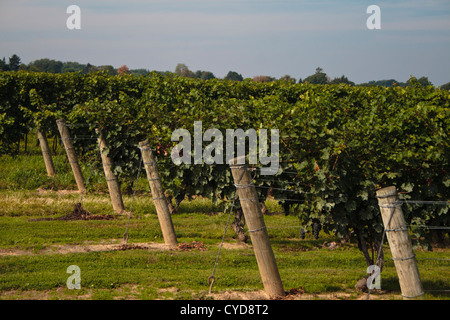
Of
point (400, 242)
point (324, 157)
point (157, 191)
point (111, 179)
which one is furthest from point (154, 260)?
point (400, 242)

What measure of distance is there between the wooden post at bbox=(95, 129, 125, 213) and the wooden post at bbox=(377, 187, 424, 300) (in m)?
7.68

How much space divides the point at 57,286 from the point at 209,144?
12.8ft

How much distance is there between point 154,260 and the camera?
850 centimetres

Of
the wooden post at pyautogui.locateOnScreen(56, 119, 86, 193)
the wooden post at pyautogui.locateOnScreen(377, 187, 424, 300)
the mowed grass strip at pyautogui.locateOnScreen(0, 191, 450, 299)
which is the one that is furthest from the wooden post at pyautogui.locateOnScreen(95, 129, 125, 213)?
the wooden post at pyautogui.locateOnScreen(377, 187, 424, 300)

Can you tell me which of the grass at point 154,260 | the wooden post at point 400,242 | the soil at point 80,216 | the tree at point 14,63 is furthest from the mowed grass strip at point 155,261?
the tree at point 14,63

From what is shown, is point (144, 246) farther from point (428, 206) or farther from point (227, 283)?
point (428, 206)

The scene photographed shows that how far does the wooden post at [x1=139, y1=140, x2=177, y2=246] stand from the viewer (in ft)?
30.6

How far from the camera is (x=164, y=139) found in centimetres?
1045

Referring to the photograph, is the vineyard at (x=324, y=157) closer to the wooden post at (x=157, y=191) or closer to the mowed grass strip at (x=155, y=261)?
the mowed grass strip at (x=155, y=261)

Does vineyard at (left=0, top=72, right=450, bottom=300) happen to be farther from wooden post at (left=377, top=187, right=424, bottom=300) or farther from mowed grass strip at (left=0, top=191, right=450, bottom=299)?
wooden post at (left=377, top=187, right=424, bottom=300)

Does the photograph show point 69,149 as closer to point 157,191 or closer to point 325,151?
point 157,191

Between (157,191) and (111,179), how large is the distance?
Result: 9.62 ft
